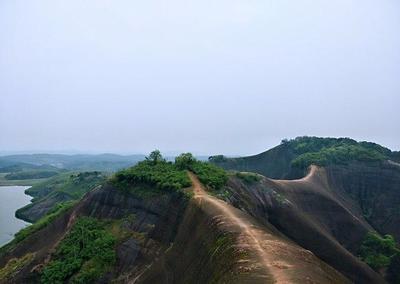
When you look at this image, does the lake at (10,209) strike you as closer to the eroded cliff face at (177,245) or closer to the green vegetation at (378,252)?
the eroded cliff face at (177,245)

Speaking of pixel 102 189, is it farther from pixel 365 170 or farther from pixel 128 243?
pixel 365 170

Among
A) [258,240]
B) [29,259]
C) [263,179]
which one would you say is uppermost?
[263,179]

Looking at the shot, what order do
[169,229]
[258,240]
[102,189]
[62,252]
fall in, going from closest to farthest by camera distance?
1. [258,240]
2. [169,229]
3. [62,252]
4. [102,189]

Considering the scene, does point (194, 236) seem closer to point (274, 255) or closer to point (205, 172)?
point (274, 255)

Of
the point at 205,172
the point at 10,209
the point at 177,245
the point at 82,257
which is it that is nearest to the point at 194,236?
the point at 177,245

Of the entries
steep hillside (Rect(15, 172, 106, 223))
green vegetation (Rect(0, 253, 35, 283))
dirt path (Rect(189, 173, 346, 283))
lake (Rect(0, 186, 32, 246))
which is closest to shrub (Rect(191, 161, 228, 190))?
dirt path (Rect(189, 173, 346, 283))

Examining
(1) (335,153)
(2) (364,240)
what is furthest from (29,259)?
(1) (335,153)
